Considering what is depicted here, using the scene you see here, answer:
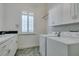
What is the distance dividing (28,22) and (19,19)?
Result: 1.41ft

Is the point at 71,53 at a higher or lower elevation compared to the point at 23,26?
lower

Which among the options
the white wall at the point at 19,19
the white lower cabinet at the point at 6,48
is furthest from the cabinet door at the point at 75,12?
the white wall at the point at 19,19

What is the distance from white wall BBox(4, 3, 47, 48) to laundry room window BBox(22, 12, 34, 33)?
0.18 m

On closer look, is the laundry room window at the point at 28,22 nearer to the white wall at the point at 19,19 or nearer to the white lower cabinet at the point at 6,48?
the white wall at the point at 19,19

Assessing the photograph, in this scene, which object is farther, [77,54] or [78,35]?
[78,35]

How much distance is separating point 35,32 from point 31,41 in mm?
445

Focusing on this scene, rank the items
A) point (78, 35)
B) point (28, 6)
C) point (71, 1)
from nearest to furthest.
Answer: point (78, 35) < point (71, 1) < point (28, 6)

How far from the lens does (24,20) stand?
13.9ft

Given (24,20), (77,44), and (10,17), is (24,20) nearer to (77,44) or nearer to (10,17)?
(10,17)

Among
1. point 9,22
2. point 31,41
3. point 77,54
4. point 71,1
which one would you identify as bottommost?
point 31,41

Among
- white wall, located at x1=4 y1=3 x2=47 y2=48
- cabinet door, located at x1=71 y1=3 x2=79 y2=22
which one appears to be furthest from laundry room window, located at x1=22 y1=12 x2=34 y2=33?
cabinet door, located at x1=71 y1=3 x2=79 y2=22

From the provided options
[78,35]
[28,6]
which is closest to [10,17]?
[28,6]

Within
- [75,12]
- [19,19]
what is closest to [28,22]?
[19,19]

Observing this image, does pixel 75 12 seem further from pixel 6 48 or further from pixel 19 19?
pixel 19 19
